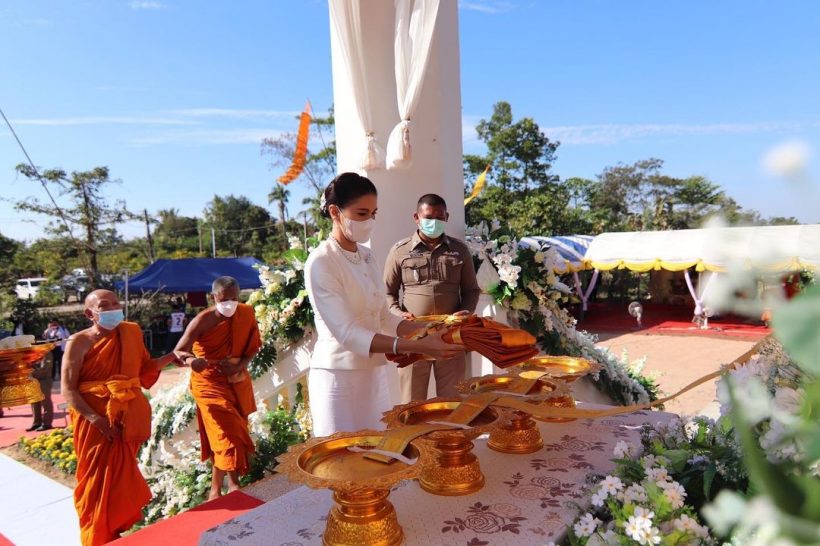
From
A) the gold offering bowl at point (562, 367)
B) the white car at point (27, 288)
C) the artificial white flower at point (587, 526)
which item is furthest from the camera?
the white car at point (27, 288)

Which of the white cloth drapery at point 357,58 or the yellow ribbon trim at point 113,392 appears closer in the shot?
the yellow ribbon trim at point 113,392

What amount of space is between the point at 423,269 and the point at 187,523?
198 cm

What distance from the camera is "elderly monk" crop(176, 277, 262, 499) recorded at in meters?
3.80

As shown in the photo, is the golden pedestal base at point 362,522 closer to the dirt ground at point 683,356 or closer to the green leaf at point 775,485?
the green leaf at point 775,485

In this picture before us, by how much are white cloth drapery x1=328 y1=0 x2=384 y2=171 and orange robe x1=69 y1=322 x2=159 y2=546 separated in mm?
2291

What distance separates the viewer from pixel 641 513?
108 centimetres

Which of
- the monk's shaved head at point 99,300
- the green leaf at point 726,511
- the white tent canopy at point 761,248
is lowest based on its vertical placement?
the monk's shaved head at point 99,300

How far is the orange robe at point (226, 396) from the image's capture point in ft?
12.4

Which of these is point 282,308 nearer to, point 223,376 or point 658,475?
point 223,376

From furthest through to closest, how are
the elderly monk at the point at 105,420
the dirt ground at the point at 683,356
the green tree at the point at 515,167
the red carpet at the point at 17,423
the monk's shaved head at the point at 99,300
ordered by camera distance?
the green tree at the point at 515,167 < the dirt ground at the point at 683,356 < the red carpet at the point at 17,423 < the monk's shaved head at the point at 99,300 < the elderly monk at the point at 105,420

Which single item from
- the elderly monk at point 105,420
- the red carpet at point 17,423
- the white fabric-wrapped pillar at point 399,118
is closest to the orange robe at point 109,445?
the elderly monk at point 105,420

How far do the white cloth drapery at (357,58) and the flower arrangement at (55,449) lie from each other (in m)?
4.75

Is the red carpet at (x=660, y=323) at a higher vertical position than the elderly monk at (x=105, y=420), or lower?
lower

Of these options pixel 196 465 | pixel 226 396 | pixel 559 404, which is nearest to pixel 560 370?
pixel 559 404
